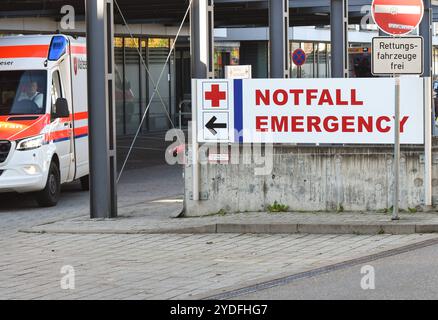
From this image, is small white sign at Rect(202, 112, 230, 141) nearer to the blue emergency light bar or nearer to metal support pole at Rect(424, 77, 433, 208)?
metal support pole at Rect(424, 77, 433, 208)

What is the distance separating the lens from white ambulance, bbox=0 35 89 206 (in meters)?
16.8

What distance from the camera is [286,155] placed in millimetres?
14414

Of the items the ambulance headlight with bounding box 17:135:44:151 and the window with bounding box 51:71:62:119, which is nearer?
the ambulance headlight with bounding box 17:135:44:151

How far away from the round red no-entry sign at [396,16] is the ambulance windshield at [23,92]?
5844mm

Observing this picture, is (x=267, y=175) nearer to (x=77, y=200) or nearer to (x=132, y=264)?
(x=132, y=264)

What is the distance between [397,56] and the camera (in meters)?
13.3

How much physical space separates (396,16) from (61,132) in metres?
5.98

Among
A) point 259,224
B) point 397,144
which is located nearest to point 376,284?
point 259,224

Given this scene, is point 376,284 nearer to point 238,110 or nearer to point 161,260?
point 161,260

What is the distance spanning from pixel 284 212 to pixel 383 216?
4.61 feet

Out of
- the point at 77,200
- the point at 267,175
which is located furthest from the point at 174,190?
the point at 267,175

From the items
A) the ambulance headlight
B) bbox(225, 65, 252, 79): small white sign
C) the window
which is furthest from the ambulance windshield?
bbox(225, 65, 252, 79): small white sign

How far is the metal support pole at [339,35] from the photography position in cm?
2655

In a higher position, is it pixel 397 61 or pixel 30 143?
pixel 397 61
